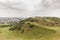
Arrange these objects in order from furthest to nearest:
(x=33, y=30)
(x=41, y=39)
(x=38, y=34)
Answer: (x=33, y=30)
(x=38, y=34)
(x=41, y=39)

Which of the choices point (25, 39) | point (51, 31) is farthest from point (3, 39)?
point (51, 31)

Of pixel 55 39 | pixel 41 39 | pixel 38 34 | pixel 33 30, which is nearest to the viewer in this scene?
pixel 55 39

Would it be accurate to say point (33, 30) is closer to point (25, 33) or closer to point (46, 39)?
point (25, 33)

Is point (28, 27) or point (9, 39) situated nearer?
point (9, 39)

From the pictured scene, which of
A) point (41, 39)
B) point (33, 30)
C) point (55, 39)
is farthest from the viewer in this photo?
point (33, 30)

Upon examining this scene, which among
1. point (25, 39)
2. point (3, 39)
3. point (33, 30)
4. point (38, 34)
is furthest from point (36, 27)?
point (3, 39)

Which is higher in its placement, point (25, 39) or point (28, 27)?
point (28, 27)

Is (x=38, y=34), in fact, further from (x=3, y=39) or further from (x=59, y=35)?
(x=3, y=39)

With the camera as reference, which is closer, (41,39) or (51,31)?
(41,39)

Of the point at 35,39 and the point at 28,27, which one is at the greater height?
the point at 28,27
